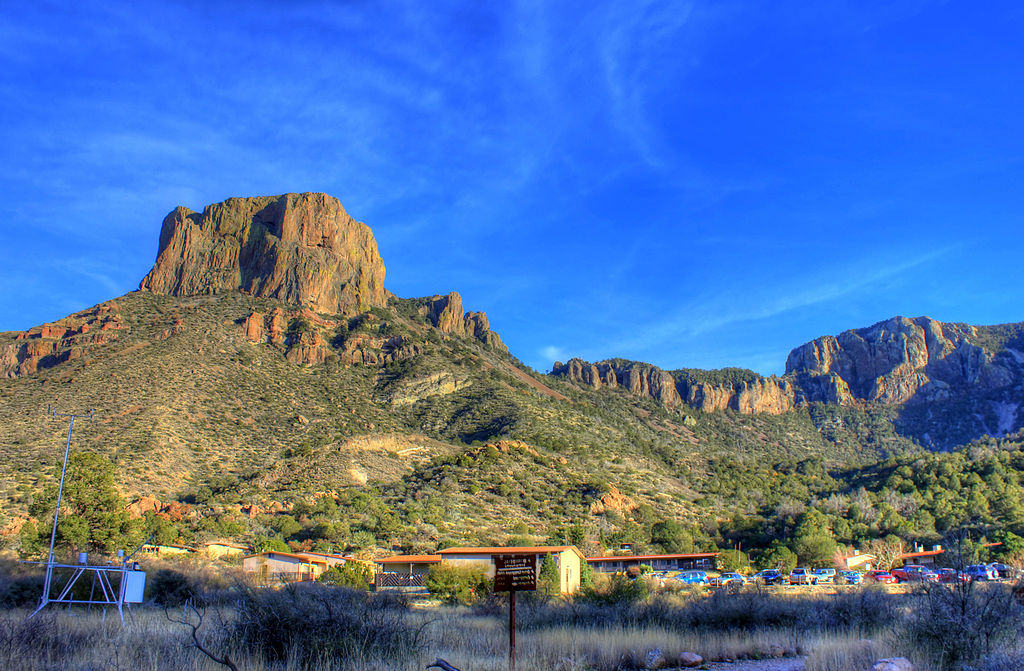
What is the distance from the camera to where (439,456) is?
65.9 metres

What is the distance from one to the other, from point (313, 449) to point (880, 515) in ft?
155

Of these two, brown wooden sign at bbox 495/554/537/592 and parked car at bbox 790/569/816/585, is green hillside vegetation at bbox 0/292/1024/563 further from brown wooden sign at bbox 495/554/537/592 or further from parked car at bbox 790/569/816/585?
brown wooden sign at bbox 495/554/537/592

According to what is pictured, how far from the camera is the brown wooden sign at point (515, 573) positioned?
10.6m

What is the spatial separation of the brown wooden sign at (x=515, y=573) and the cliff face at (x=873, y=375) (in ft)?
412

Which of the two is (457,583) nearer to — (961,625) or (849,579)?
(961,625)

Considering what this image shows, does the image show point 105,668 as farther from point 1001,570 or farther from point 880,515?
point 880,515

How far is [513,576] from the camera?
10.7 m

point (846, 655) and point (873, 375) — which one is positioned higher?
point (873, 375)

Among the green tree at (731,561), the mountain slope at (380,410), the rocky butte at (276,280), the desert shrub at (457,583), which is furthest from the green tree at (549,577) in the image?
the rocky butte at (276,280)

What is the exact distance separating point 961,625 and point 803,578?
30131 mm

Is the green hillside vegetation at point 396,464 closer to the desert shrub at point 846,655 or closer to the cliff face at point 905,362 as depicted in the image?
the desert shrub at point 846,655

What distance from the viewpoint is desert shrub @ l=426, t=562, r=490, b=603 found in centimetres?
2627

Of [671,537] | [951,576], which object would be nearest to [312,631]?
[951,576]

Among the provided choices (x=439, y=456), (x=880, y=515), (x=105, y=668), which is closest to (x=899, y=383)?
(x=880, y=515)
